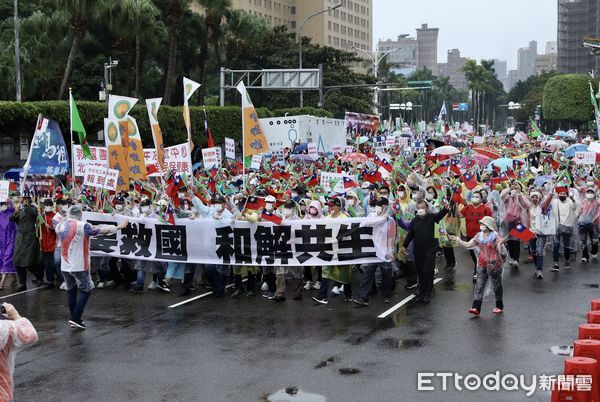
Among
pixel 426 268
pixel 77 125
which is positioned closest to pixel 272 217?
pixel 426 268

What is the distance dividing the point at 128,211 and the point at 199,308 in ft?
10.4

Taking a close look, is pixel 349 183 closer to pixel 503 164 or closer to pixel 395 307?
pixel 395 307

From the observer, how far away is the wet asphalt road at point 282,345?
861 cm

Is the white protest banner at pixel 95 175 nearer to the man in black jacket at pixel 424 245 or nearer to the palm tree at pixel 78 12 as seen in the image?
the man in black jacket at pixel 424 245

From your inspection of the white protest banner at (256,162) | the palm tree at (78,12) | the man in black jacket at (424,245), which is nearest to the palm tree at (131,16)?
the palm tree at (78,12)

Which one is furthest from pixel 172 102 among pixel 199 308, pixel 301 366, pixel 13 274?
pixel 301 366

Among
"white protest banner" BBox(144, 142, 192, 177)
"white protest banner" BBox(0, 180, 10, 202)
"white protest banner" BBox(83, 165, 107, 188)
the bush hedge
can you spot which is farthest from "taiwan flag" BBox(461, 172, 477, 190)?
the bush hedge

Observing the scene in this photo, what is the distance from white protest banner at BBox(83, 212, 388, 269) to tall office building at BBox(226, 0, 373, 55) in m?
107

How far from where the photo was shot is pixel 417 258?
1299 cm

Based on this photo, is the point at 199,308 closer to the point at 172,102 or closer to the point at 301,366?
the point at 301,366

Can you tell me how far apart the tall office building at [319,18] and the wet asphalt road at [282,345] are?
10901 centimetres

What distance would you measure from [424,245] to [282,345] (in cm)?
339

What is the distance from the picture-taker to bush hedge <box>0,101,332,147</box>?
28688mm

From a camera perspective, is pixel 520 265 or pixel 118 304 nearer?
pixel 118 304
